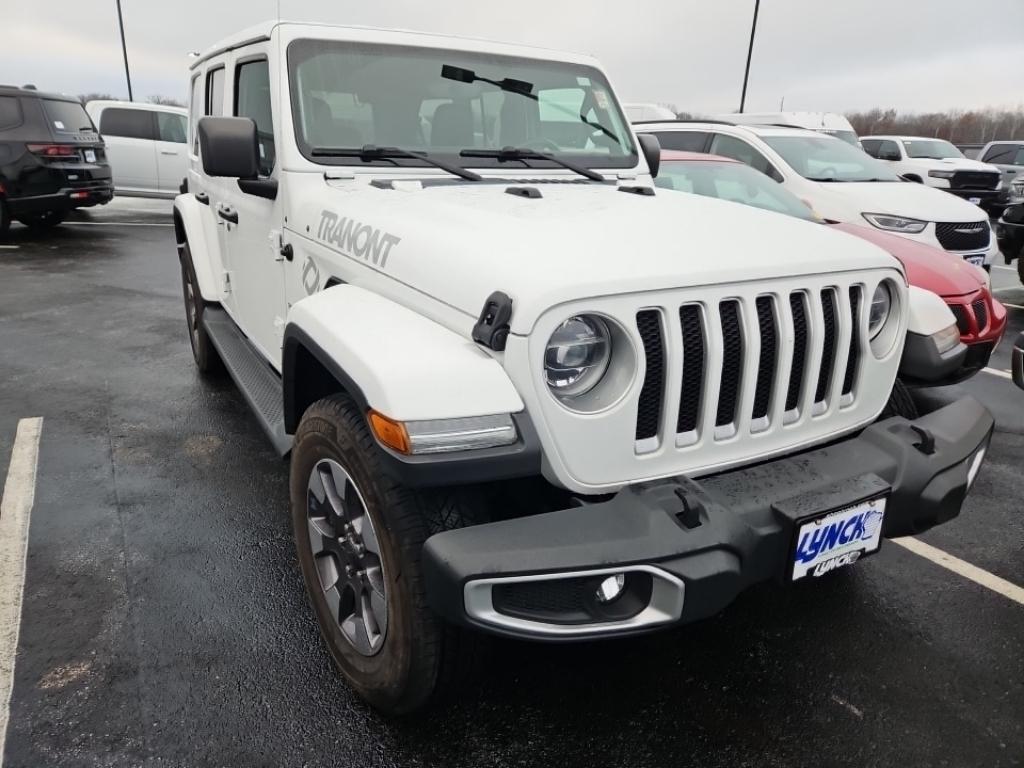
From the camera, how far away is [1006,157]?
18625 mm

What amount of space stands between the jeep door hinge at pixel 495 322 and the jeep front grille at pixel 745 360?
0.33 m

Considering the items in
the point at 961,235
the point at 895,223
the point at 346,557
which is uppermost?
the point at 895,223

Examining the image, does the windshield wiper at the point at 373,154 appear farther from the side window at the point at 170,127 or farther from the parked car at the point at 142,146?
the side window at the point at 170,127

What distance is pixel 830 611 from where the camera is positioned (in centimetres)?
286

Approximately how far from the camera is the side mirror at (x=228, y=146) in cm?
277

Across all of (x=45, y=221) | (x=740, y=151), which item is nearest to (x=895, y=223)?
(x=740, y=151)

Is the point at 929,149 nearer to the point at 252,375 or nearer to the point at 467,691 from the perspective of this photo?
the point at 252,375

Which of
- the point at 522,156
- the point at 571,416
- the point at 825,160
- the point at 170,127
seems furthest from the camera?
the point at 170,127

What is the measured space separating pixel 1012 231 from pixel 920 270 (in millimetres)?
4748

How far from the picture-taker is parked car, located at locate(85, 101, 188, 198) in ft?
44.0

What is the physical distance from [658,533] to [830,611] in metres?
Answer: 1.52

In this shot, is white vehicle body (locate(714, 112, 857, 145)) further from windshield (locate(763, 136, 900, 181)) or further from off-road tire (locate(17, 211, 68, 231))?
off-road tire (locate(17, 211, 68, 231))

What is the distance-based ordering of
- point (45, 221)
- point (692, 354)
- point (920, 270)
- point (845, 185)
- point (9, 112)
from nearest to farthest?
1. point (692, 354)
2. point (920, 270)
3. point (845, 185)
4. point (9, 112)
5. point (45, 221)

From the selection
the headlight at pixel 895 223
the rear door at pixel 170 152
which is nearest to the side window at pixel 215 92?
the headlight at pixel 895 223
